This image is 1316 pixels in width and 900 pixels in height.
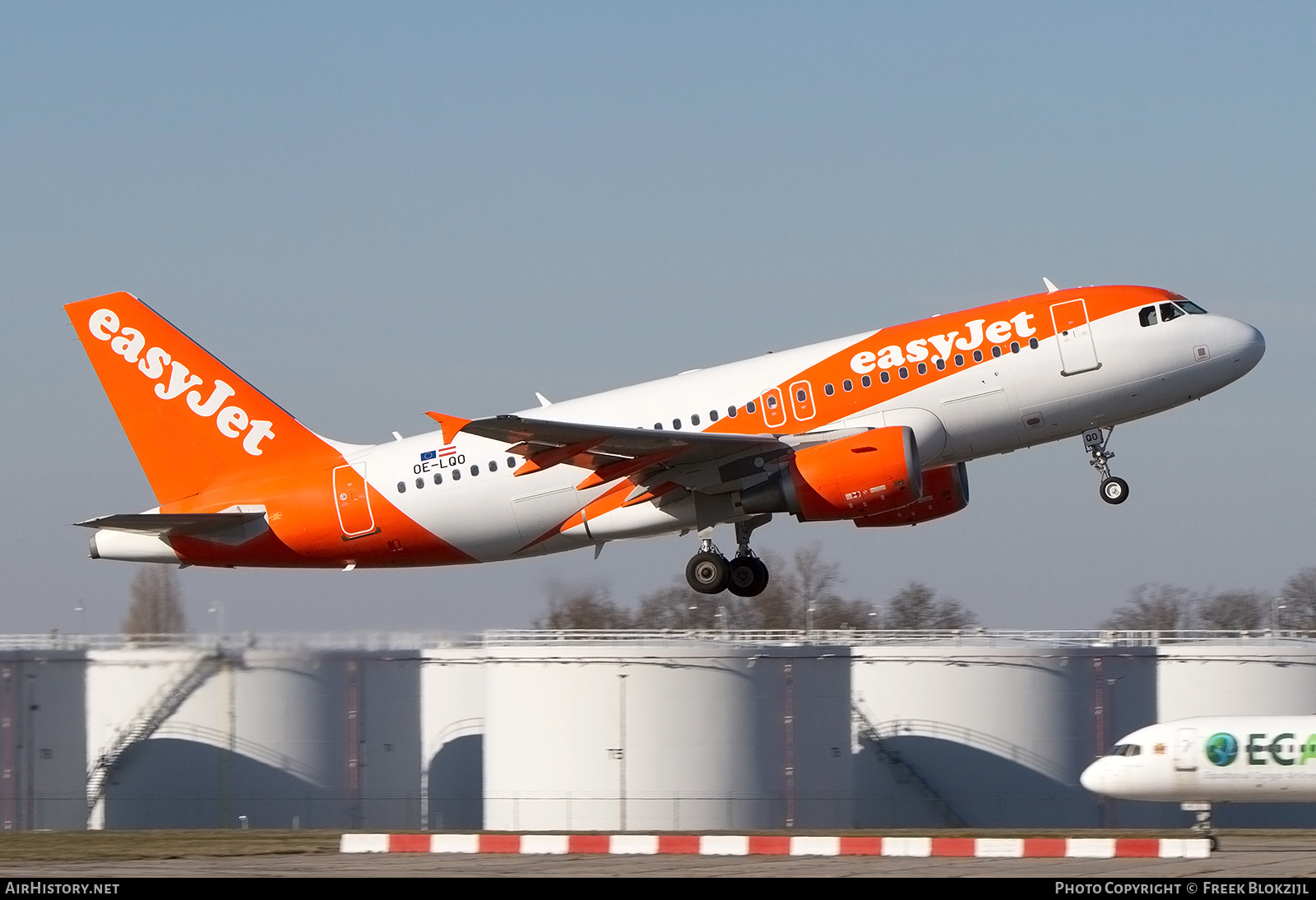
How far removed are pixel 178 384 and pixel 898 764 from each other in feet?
121

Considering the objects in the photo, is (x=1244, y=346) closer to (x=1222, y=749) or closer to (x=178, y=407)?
(x=1222, y=749)

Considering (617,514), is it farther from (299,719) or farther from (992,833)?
(299,719)

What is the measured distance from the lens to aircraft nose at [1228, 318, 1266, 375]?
A: 4191 cm

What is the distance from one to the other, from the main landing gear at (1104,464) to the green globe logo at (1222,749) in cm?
1491

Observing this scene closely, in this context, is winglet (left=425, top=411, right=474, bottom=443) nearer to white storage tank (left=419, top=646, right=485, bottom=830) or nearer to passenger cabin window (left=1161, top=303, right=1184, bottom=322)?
passenger cabin window (left=1161, top=303, right=1184, bottom=322)

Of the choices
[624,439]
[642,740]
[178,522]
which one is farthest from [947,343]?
[642,740]

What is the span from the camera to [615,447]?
4109cm

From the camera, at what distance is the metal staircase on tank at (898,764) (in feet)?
239

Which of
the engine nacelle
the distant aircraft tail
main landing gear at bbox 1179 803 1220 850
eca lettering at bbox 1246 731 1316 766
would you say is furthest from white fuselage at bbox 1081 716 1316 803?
the distant aircraft tail

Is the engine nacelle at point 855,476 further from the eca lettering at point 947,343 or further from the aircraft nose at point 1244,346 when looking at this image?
the aircraft nose at point 1244,346
